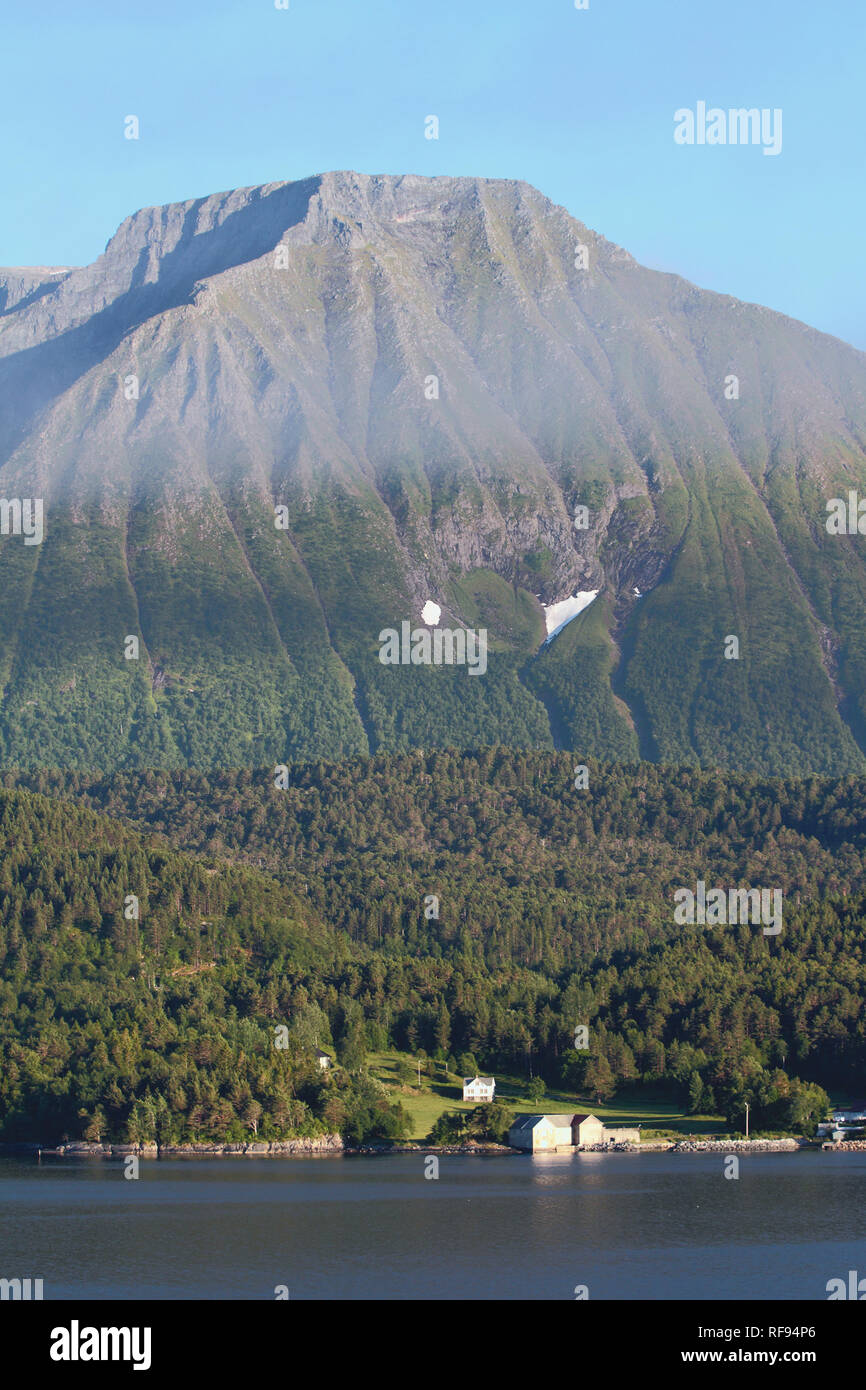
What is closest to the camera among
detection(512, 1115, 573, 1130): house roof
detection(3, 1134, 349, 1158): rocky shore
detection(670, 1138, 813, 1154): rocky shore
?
detection(670, 1138, 813, 1154): rocky shore

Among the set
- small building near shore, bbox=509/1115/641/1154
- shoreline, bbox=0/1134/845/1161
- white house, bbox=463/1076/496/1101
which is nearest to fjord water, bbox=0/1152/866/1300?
shoreline, bbox=0/1134/845/1161

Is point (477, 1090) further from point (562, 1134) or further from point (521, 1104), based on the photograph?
point (562, 1134)

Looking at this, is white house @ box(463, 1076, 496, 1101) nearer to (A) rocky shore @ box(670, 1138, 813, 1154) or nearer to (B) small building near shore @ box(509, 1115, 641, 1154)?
(B) small building near shore @ box(509, 1115, 641, 1154)

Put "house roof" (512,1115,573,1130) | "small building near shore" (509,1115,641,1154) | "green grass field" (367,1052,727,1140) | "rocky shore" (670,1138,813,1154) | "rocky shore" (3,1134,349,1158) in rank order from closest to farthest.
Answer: "rocky shore" (670,1138,813,1154), "rocky shore" (3,1134,349,1158), "small building near shore" (509,1115,641,1154), "house roof" (512,1115,573,1130), "green grass field" (367,1052,727,1140)

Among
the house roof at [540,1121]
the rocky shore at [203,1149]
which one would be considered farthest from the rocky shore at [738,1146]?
the rocky shore at [203,1149]

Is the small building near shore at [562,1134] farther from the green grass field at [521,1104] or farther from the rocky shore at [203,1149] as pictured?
the rocky shore at [203,1149]
